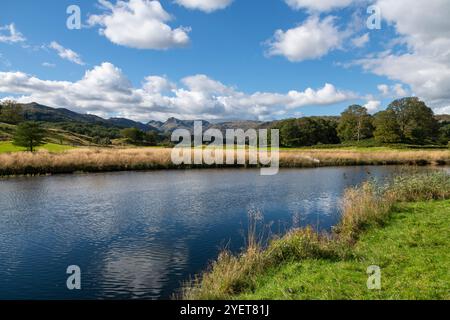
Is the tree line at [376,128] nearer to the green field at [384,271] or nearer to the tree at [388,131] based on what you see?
the tree at [388,131]

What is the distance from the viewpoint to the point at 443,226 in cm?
1245

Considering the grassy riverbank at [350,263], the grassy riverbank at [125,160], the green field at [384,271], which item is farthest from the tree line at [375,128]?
the green field at [384,271]

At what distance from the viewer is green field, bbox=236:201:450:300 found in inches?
302

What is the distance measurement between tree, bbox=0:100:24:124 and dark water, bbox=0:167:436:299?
4605 inches

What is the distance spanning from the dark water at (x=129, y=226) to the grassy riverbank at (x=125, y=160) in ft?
23.5

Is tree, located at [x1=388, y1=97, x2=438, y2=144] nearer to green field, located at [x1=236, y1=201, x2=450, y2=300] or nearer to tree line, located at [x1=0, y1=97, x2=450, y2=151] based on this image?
tree line, located at [x1=0, y1=97, x2=450, y2=151]

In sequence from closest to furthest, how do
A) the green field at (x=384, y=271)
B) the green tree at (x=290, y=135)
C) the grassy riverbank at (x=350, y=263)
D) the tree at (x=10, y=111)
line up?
the green field at (x=384, y=271) < the grassy riverbank at (x=350, y=263) < the green tree at (x=290, y=135) < the tree at (x=10, y=111)

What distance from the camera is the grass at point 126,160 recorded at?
37750 mm

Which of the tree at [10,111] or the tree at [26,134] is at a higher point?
the tree at [10,111]

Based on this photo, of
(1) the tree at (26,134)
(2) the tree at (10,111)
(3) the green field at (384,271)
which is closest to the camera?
(3) the green field at (384,271)

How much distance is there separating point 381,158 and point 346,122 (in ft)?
158

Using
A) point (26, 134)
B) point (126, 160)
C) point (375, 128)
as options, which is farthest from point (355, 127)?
point (26, 134)

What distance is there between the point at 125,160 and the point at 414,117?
261 ft
